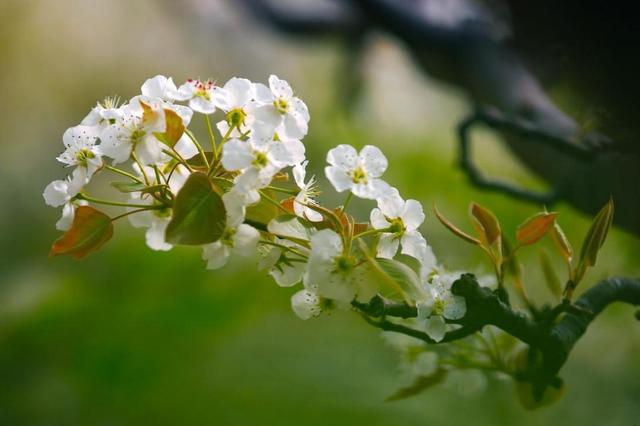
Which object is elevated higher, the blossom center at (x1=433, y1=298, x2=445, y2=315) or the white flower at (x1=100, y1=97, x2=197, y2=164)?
the white flower at (x1=100, y1=97, x2=197, y2=164)

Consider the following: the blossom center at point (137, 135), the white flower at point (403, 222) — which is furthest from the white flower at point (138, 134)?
the white flower at point (403, 222)

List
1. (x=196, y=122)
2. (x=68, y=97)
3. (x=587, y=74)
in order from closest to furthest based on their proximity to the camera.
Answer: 1. (x=587, y=74)
2. (x=196, y=122)
3. (x=68, y=97)

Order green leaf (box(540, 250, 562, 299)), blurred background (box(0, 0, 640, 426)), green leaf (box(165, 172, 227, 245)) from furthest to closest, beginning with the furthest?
blurred background (box(0, 0, 640, 426)) < green leaf (box(540, 250, 562, 299)) < green leaf (box(165, 172, 227, 245))

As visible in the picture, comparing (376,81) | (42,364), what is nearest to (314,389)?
(42,364)

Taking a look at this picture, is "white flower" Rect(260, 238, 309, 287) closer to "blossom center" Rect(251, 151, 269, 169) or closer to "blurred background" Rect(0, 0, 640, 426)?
"blossom center" Rect(251, 151, 269, 169)

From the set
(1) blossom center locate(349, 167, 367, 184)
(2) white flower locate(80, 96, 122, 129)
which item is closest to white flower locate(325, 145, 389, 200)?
(1) blossom center locate(349, 167, 367, 184)

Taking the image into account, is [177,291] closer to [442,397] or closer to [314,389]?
[314,389]
